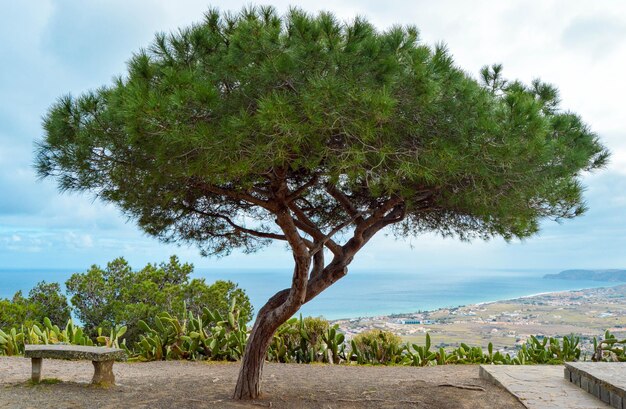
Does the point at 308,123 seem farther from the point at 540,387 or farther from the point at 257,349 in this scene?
the point at 540,387

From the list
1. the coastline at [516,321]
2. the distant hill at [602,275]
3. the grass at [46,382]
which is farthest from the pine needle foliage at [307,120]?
the distant hill at [602,275]

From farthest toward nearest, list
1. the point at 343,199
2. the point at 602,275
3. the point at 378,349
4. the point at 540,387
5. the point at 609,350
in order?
the point at 602,275 → the point at 378,349 → the point at 609,350 → the point at 540,387 → the point at 343,199

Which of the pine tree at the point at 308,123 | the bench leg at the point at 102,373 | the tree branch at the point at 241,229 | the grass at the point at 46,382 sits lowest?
the grass at the point at 46,382

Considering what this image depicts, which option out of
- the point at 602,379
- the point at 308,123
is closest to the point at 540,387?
the point at 602,379

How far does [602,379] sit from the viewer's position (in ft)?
18.2

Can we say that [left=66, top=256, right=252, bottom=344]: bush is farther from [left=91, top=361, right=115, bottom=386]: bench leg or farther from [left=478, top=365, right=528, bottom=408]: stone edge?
[left=478, top=365, right=528, bottom=408]: stone edge

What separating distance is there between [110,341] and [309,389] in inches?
156

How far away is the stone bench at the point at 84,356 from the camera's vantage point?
19.6 feet

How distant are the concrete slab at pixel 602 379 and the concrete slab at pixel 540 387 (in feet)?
0.22

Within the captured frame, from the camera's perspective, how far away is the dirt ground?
5.54 meters

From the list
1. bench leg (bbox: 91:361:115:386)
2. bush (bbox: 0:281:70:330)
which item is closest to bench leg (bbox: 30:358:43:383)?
bench leg (bbox: 91:361:115:386)

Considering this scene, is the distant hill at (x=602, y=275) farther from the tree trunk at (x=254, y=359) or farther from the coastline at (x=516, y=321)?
the tree trunk at (x=254, y=359)

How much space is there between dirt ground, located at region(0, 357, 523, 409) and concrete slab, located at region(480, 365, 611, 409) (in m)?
0.15

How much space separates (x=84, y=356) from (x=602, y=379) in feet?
17.8
